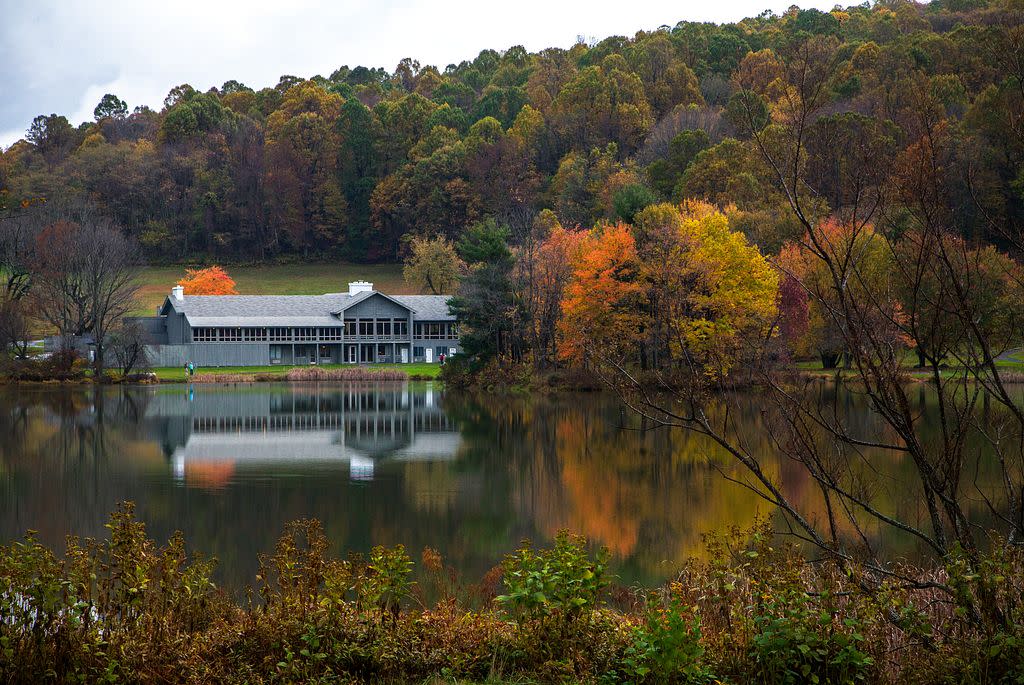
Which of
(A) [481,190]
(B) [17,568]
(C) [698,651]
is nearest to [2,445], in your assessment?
(B) [17,568]

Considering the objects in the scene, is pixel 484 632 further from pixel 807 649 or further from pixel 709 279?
pixel 709 279

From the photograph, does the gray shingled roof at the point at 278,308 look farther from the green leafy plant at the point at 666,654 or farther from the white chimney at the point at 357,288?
the green leafy plant at the point at 666,654

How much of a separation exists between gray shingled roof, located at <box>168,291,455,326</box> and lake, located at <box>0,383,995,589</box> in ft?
101

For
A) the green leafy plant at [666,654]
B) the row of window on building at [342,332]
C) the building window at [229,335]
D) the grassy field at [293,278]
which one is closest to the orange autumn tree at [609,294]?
the row of window on building at [342,332]

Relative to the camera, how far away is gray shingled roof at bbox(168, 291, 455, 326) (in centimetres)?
6762

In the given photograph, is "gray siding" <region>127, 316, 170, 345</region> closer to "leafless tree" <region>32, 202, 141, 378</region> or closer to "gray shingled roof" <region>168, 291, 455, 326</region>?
"gray shingled roof" <region>168, 291, 455, 326</region>

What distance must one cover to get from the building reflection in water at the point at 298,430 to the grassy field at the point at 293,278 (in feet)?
150

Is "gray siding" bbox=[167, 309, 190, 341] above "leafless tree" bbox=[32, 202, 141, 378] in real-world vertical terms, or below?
below

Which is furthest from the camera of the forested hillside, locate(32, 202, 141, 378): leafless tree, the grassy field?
the grassy field

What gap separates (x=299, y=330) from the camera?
69.0 meters

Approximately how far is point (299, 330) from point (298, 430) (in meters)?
39.2

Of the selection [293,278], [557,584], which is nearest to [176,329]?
[293,278]

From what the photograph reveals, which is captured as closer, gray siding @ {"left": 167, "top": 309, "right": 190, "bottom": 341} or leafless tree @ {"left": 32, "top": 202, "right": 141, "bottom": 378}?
leafless tree @ {"left": 32, "top": 202, "right": 141, "bottom": 378}

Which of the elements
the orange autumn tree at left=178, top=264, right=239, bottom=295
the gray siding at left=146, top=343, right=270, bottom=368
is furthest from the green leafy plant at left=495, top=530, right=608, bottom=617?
the orange autumn tree at left=178, top=264, right=239, bottom=295
